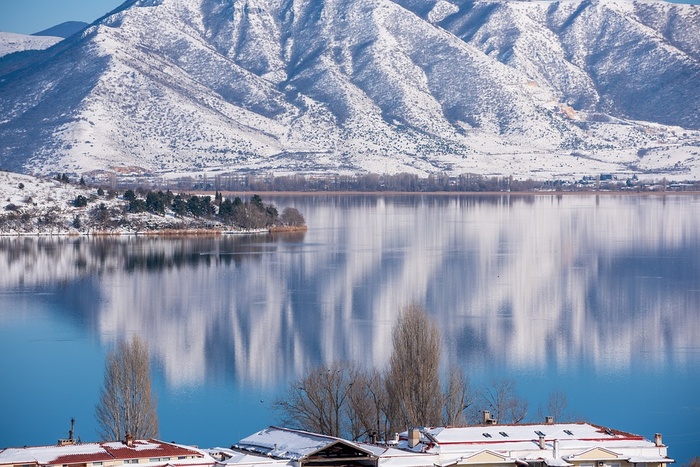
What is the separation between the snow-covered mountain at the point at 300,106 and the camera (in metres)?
158

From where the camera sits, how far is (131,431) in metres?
25.4

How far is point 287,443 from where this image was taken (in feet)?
64.1

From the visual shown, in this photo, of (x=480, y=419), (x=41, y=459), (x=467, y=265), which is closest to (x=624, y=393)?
(x=480, y=419)

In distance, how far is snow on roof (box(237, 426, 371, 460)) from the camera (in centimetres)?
1883

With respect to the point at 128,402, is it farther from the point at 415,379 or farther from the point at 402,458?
→ the point at 402,458

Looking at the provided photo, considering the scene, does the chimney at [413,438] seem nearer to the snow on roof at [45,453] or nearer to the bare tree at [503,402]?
the snow on roof at [45,453]

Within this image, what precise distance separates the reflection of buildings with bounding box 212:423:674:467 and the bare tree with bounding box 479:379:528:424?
536cm

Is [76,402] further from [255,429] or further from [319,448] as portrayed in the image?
[319,448]

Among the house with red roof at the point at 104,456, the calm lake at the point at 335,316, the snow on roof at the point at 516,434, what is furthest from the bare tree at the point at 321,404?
the house with red roof at the point at 104,456

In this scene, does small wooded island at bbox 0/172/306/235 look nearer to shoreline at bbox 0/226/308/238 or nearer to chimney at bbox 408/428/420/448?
shoreline at bbox 0/226/308/238

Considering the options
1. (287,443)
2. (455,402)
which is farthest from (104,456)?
(455,402)

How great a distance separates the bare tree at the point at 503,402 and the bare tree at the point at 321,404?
2.83m

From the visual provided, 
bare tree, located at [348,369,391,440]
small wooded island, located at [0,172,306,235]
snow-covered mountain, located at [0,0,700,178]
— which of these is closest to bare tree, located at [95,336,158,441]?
bare tree, located at [348,369,391,440]

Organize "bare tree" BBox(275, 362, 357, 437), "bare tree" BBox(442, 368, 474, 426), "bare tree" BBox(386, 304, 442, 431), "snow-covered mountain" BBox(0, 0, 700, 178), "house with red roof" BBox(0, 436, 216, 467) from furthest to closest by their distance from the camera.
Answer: "snow-covered mountain" BBox(0, 0, 700, 178) < "bare tree" BBox(275, 362, 357, 437) < "bare tree" BBox(442, 368, 474, 426) < "bare tree" BBox(386, 304, 442, 431) < "house with red roof" BBox(0, 436, 216, 467)
